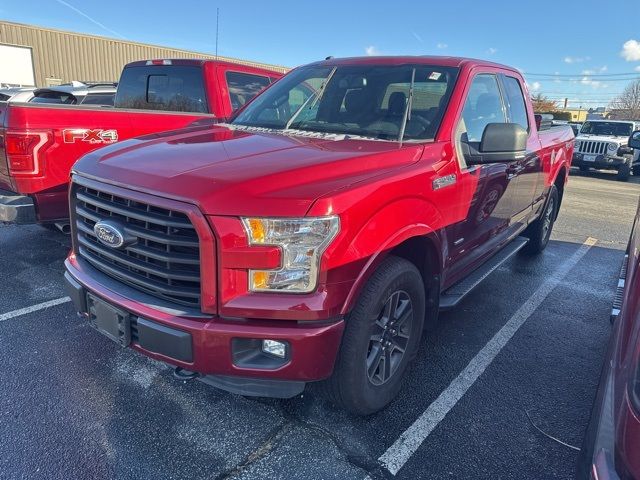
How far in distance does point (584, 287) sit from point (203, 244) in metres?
4.38

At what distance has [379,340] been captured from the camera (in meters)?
2.57

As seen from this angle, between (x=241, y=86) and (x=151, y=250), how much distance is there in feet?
13.1

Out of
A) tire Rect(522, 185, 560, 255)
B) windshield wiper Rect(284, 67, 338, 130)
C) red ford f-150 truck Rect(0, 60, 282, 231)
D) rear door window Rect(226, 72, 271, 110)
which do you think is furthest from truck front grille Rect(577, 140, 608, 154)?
windshield wiper Rect(284, 67, 338, 130)

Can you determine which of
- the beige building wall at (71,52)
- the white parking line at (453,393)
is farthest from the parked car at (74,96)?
the beige building wall at (71,52)

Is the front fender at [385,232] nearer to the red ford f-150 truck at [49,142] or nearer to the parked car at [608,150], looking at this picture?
the red ford f-150 truck at [49,142]

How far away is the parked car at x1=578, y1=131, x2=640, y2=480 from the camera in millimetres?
1255

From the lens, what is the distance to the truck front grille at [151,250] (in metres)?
2.11

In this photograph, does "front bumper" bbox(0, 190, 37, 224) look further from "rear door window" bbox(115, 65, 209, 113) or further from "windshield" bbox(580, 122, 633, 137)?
"windshield" bbox(580, 122, 633, 137)

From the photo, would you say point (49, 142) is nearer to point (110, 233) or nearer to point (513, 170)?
point (110, 233)

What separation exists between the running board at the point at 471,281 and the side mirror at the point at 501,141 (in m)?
0.95

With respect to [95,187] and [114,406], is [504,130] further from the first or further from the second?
[114,406]

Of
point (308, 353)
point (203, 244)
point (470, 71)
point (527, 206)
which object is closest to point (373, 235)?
point (308, 353)

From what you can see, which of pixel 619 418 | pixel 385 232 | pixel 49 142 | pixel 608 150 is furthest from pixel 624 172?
pixel 619 418

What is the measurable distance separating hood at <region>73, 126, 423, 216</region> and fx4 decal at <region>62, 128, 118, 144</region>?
5.12 feet
